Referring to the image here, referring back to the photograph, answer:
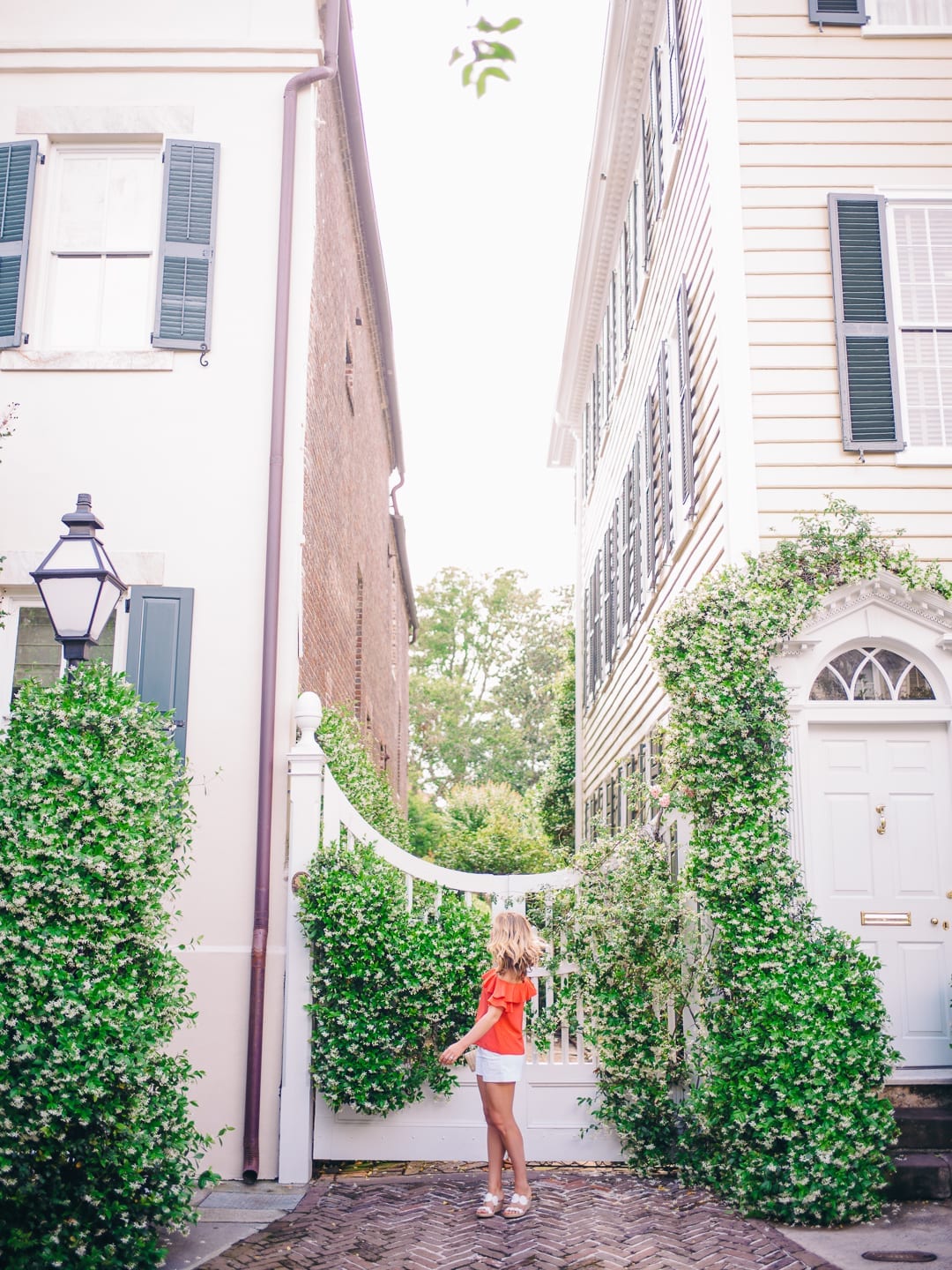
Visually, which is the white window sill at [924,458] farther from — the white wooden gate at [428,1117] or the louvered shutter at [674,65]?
the white wooden gate at [428,1117]

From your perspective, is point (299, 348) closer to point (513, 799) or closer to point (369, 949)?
point (369, 949)

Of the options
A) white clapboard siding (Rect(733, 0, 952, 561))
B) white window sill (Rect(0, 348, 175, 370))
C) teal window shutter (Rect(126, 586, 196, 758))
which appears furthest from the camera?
white window sill (Rect(0, 348, 175, 370))

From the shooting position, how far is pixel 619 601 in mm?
13469

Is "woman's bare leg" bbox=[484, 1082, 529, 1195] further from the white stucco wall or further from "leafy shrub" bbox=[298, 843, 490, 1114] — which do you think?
the white stucco wall

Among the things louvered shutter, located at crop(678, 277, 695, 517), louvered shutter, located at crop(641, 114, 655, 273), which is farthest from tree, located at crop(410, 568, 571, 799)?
louvered shutter, located at crop(678, 277, 695, 517)


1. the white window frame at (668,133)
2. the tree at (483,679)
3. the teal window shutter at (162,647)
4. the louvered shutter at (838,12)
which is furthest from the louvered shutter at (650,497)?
the tree at (483,679)

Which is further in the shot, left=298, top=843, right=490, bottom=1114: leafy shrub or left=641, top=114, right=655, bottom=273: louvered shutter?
left=641, top=114, right=655, bottom=273: louvered shutter

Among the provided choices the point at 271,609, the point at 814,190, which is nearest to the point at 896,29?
the point at 814,190

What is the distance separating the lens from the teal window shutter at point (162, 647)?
7.68m

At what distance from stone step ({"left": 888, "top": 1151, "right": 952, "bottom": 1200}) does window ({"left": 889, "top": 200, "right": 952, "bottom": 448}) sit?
4458 millimetres

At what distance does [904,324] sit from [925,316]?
171 mm

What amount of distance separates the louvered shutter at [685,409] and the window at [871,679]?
182 centimetres

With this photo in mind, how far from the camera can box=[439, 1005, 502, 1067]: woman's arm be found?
233 inches

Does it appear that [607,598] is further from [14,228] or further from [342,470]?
[14,228]
